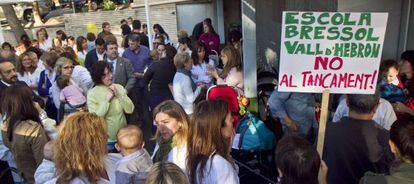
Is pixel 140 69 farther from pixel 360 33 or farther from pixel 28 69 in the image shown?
pixel 360 33

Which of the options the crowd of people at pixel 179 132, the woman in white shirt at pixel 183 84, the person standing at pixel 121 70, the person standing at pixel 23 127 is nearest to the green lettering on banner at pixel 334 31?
the crowd of people at pixel 179 132

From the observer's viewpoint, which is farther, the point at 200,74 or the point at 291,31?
the point at 200,74

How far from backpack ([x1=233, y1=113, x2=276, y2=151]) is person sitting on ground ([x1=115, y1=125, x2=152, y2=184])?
1.47 metres

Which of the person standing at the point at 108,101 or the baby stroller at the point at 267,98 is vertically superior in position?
the person standing at the point at 108,101

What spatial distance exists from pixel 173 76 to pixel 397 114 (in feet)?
9.33

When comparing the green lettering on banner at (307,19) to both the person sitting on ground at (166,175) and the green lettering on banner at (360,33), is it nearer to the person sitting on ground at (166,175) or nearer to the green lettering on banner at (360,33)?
the green lettering on banner at (360,33)

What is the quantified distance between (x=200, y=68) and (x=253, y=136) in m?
1.87

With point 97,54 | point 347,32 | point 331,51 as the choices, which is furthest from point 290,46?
point 97,54

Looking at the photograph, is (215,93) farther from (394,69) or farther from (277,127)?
(394,69)

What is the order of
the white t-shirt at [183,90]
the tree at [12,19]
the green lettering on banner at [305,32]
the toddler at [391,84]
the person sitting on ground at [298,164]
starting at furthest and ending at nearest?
the tree at [12,19] → the white t-shirt at [183,90] → the toddler at [391,84] → the green lettering on banner at [305,32] → the person sitting on ground at [298,164]

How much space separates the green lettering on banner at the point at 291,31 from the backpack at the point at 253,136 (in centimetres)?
152

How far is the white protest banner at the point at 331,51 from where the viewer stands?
2873mm

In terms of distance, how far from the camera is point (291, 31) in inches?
114

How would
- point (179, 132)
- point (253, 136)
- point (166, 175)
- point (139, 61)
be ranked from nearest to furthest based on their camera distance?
Result: point (166, 175) → point (179, 132) → point (253, 136) → point (139, 61)
